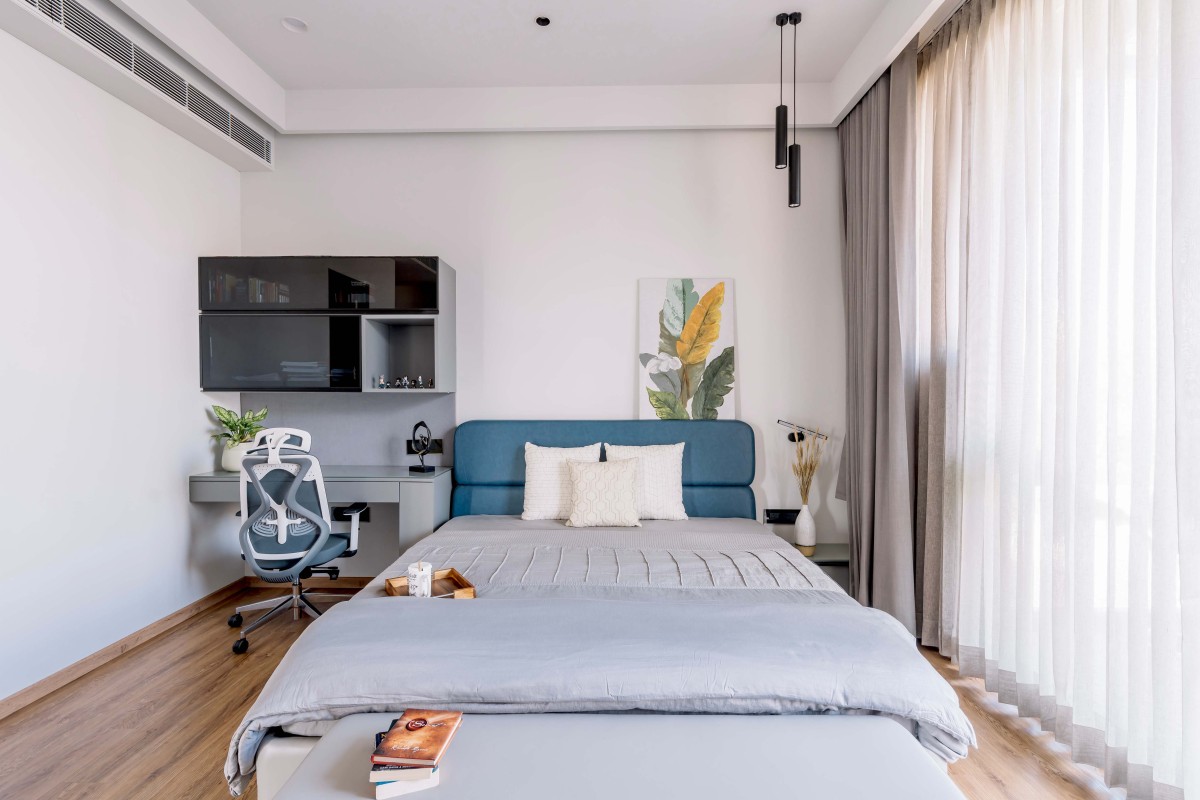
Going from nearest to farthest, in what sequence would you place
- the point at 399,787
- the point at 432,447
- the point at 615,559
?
the point at 399,787 → the point at 615,559 → the point at 432,447

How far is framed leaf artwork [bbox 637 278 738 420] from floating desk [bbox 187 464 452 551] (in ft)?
4.21

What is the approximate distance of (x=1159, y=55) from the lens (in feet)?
5.47

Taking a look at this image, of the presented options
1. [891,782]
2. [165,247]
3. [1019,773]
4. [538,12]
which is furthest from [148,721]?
[538,12]

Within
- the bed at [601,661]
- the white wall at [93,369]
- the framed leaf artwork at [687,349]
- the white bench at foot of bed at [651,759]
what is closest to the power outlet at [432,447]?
the white wall at [93,369]

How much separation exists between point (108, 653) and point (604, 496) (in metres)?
2.32

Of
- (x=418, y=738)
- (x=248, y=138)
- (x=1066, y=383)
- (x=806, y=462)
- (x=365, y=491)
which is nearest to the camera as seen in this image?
(x=418, y=738)

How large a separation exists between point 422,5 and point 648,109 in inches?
52.0

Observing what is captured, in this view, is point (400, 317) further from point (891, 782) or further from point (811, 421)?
point (891, 782)

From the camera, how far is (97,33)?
8.29 feet

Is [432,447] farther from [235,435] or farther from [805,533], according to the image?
[805,533]

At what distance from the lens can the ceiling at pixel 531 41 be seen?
2836 millimetres

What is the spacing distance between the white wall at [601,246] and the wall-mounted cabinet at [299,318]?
419mm

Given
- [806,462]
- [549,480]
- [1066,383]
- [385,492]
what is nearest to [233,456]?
[385,492]

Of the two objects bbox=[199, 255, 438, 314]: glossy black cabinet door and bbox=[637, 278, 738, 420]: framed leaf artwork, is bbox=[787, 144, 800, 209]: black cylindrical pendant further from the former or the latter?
bbox=[199, 255, 438, 314]: glossy black cabinet door
